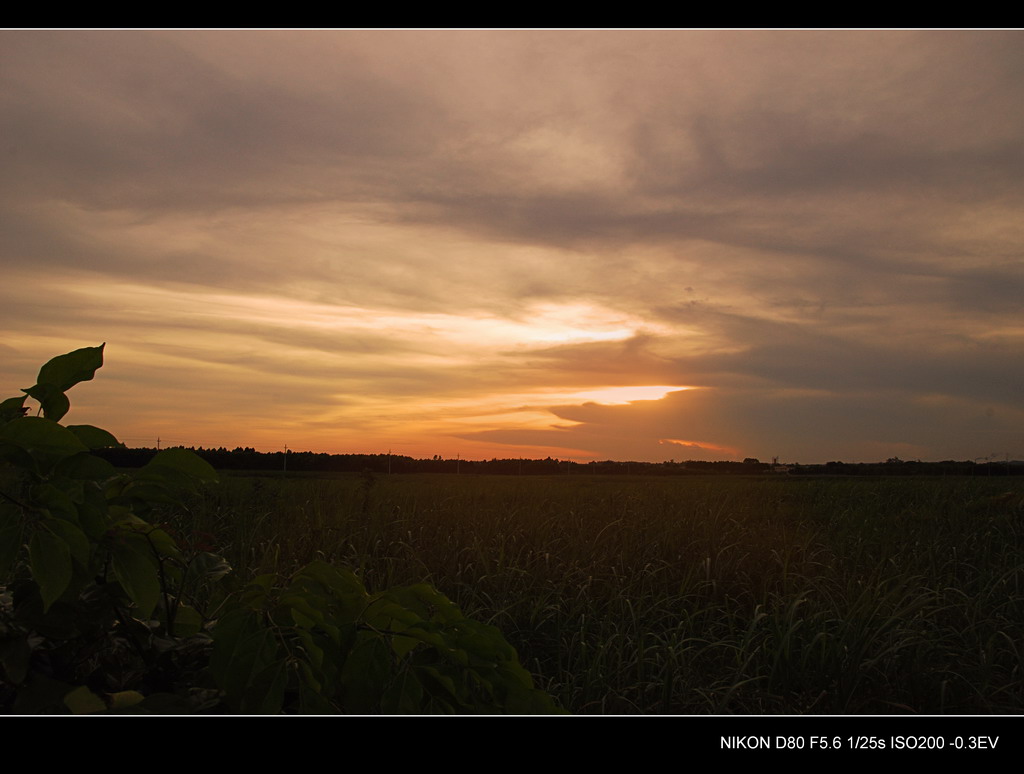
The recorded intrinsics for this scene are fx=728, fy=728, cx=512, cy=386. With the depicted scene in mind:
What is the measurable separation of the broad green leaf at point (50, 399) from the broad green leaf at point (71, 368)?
1 cm

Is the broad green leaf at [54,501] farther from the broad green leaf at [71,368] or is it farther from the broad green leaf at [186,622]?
the broad green leaf at [186,622]

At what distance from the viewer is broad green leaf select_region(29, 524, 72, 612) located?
138cm

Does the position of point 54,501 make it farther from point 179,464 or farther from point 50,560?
point 179,464

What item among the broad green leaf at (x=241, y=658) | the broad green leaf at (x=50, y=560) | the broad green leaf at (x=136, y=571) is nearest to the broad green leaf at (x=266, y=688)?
the broad green leaf at (x=241, y=658)

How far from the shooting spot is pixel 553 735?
102 centimetres

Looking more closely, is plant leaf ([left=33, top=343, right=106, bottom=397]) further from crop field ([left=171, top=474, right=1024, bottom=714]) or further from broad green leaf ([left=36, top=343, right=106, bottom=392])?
crop field ([left=171, top=474, right=1024, bottom=714])

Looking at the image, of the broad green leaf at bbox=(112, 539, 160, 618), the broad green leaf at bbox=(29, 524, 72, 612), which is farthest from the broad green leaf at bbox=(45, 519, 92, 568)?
the broad green leaf at bbox=(112, 539, 160, 618)

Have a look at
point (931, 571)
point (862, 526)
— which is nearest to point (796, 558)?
point (931, 571)

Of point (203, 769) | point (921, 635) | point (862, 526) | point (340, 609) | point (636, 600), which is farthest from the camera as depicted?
point (862, 526)

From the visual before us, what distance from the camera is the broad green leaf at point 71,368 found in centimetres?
167
